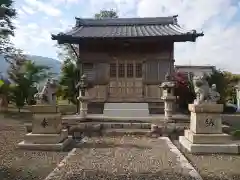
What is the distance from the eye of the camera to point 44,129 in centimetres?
967

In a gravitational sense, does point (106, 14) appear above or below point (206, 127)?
above

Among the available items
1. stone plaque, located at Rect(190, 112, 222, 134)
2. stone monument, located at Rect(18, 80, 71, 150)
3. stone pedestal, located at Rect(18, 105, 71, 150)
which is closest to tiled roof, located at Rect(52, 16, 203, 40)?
stone monument, located at Rect(18, 80, 71, 150)

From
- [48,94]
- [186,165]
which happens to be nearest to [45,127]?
[48,94]

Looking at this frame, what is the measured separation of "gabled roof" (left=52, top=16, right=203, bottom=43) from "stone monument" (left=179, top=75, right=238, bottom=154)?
23.9 ft

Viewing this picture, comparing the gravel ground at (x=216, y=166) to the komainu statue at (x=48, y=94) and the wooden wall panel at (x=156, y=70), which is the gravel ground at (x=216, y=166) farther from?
the wooden wall panel at (x=156, y=70)

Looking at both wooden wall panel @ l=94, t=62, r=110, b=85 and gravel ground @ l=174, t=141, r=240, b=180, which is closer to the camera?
gravel ground @ l=174, t=141, r=240, b=180

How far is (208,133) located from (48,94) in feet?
16.3

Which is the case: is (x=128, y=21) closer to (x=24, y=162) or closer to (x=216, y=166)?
(x=24, y=162)

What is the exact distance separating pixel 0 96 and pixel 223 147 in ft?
57.4

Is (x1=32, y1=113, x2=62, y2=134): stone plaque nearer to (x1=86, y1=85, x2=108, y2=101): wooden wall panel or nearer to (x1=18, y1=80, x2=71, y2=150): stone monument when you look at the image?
(x1=18, y1=80, x2=71, y2=150): stone monument

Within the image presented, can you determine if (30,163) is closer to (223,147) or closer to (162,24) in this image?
(223,147)

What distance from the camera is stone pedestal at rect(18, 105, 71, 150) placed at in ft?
30.9

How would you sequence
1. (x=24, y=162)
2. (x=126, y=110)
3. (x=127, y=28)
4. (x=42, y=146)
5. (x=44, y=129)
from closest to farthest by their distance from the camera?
1. (x=24, y=162)
2. (x=42, y=146)
3. (x=44, y=129)
4. (x=126, y=110)
5. (x=127, y=28)

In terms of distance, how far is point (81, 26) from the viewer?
20703 millimetres
